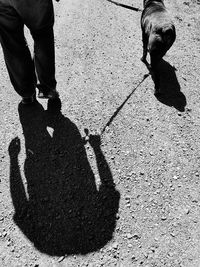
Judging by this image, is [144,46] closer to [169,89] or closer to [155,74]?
[155,74]

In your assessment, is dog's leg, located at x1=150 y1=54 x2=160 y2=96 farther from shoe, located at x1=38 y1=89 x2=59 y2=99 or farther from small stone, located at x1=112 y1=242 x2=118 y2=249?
small stone, located at x1=112 y1=242 x2=118 y2=249

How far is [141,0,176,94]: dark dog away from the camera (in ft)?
17.3

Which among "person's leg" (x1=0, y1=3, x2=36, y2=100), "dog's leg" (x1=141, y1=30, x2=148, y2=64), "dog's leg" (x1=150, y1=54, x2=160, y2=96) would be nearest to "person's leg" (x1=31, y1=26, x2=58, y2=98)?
"person's leg" (x1=0, y1=3, x2=36, y2=100)

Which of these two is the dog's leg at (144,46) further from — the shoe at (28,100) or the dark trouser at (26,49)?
the shoe at (28,100)

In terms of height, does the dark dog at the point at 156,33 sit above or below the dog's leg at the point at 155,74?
above

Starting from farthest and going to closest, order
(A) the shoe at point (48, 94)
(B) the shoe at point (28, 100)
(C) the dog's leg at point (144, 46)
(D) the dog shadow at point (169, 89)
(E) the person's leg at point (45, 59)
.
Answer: (C) the dog's leg at point (144, 46) < (D) the dog shadow at point (169, 89) < (B) the shoe at point (28, 100) < (A) the shoe at point (48, 94) < (E) the person's leg at point (45, 59)

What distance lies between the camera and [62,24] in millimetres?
7359

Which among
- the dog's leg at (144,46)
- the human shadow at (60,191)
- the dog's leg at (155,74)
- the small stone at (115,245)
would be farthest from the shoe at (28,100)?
the small stone at (115,245)

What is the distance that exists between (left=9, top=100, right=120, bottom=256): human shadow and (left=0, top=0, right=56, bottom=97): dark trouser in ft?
1.77

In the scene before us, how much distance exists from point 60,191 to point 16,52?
6.50 ft

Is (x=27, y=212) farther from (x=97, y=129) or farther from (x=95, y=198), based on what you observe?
(x=97, y=129)

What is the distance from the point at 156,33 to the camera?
537 cm

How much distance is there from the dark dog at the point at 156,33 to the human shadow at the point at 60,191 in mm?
1741

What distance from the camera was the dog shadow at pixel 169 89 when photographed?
17.8 feet
